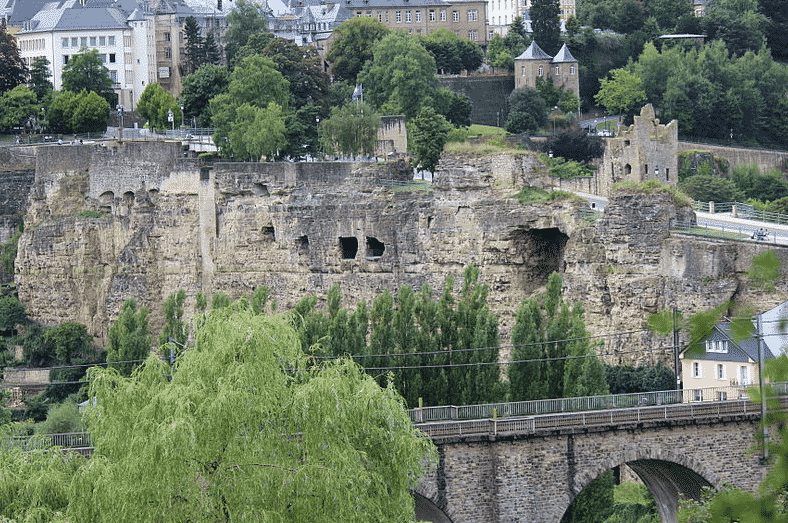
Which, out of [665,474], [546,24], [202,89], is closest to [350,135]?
[202,89]

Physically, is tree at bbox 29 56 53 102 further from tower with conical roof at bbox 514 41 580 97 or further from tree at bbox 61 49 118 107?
tower with conical roof at bbox 514 41 580 97

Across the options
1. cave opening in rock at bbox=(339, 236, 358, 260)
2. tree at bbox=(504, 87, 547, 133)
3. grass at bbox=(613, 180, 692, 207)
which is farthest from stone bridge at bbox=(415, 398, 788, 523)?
tree at bbox=(504, 87, 547, 133)

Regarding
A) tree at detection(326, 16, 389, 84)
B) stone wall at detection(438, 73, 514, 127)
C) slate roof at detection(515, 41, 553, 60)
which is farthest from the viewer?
slate roof at detection(515, 41, 553, 60)

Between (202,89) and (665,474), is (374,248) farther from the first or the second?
(665,474)

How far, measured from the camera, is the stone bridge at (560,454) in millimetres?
39750

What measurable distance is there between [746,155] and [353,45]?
20196 mm

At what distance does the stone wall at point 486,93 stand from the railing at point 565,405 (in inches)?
1700

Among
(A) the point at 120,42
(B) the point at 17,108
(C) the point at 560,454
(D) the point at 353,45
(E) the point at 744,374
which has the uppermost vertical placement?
(A) the point at 120,42

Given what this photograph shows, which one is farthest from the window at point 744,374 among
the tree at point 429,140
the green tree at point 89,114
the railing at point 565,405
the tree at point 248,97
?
the green tree at point 89,114

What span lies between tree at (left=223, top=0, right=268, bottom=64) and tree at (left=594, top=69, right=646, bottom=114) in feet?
58.0

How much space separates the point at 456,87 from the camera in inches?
3452

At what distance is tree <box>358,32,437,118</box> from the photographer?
76.7 m

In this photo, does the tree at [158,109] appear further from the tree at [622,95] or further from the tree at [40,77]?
the tree at [622,95]

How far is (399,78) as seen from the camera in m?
77.6
